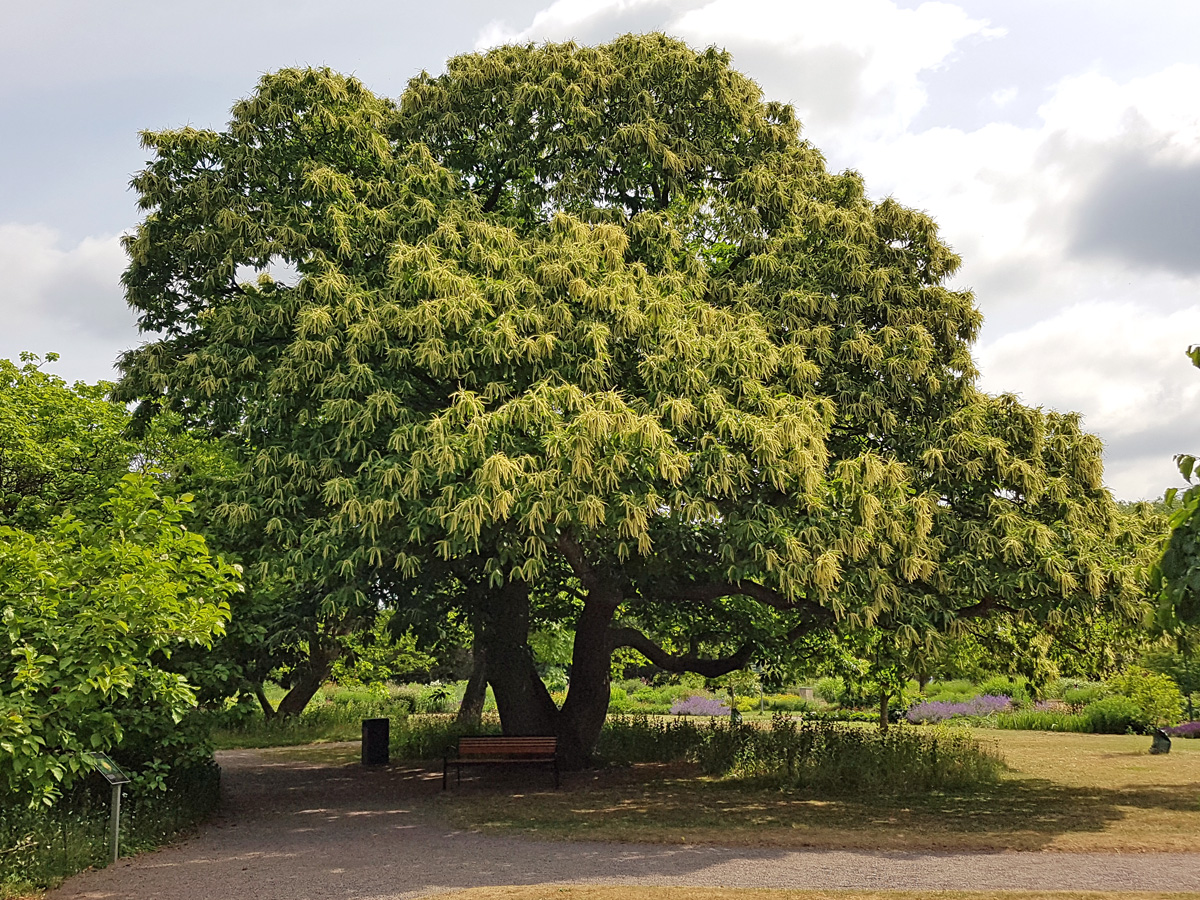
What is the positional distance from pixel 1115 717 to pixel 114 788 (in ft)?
71.0

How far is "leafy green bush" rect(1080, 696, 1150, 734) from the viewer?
22297 mm

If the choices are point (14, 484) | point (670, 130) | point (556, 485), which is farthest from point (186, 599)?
point (14, 484)

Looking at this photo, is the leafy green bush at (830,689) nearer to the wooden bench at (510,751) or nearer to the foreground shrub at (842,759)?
the foreground shrub at (842,759)

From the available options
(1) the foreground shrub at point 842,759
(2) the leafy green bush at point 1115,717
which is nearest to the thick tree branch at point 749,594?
(1) the foreground shrub at point 842,759

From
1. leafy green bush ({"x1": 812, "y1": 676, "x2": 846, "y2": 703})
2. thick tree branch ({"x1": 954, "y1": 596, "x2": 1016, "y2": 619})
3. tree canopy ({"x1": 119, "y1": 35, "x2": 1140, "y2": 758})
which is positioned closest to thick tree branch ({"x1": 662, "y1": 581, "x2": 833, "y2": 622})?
tree canopy ({"x1": 119, "y1": 35, "x2": 1140, "y2": 758})

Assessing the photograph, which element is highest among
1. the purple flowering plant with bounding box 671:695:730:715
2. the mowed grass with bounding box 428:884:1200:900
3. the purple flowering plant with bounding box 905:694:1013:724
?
the mowed grass with bounding box 428:884:1200:900

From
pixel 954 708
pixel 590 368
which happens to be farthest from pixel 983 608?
pixel 954 708

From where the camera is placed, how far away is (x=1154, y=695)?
20438 mm

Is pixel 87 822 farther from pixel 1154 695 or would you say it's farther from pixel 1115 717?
pixel 1115 717

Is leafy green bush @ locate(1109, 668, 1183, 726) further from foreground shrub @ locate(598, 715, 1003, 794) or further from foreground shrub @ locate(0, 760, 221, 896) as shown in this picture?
foreground shrub @ locate(0, 760, 221, 896)

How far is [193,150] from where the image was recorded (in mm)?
13836

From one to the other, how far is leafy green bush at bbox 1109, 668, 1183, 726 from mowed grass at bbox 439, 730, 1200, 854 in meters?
4.25

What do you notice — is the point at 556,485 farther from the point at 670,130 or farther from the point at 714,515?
the point at 670,130

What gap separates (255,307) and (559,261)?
13.5 ft
